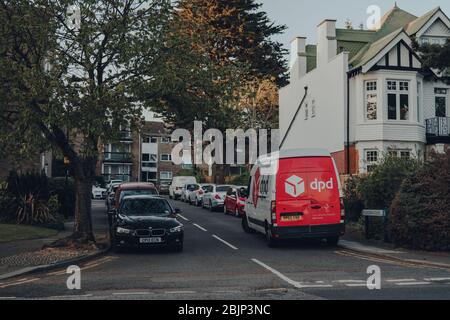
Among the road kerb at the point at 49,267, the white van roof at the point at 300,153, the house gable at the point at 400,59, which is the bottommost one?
the road kerb at the point at 49,267

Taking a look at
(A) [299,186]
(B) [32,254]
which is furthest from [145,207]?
(A) [299,186]

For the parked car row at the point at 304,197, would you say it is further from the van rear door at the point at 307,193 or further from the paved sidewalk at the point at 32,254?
the paved sidewalk at the point at 32,254

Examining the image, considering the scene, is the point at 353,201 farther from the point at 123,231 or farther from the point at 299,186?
the point at 123,231

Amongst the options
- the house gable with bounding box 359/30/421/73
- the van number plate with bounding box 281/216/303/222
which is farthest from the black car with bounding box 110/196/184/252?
the house gable with bounding box 359/30/421/73

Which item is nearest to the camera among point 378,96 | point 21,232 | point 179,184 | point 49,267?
point 49,267

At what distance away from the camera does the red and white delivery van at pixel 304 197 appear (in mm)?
15328

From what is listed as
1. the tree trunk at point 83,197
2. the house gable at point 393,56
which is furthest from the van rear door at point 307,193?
the house gable at point 393,56

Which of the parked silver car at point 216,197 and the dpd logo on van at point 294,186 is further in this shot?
the parked silver car at point 216,197

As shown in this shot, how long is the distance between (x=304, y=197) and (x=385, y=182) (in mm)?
4579

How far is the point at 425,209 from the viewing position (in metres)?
15.0

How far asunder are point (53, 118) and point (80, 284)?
14.5 feet
